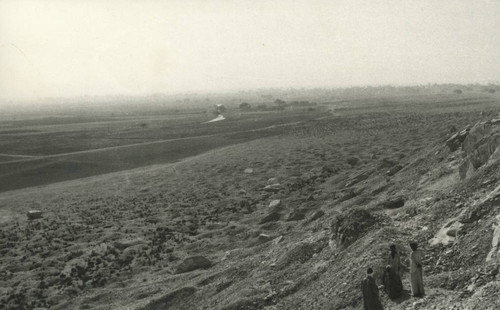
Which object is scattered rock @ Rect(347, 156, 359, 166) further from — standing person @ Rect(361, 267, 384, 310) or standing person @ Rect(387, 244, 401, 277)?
standing person @ Rect(361, 267, 384, 310)

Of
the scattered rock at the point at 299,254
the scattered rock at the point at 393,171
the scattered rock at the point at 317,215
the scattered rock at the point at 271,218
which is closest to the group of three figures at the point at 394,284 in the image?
the scattered rock at the point at 299,254

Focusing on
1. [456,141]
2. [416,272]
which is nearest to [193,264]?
[416,272]

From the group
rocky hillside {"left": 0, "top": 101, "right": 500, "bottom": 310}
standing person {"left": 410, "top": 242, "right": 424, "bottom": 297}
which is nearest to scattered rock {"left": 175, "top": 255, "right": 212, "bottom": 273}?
rocky hillside {"left": 0, "top": 101, "right": 500, "bottom": 310}

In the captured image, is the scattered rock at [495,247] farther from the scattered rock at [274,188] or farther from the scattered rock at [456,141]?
the scattered rock at [274,188]

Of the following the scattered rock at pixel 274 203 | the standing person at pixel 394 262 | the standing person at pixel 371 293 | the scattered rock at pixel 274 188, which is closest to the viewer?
the standing person at pixel 371 293

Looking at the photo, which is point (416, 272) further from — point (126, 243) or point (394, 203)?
point (126, 243)

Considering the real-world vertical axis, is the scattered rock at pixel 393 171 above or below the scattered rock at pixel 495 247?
below

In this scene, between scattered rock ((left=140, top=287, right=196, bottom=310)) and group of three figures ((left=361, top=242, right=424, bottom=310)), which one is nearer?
group of three figures ((left=361, top=242, right=424, bottom=310))
